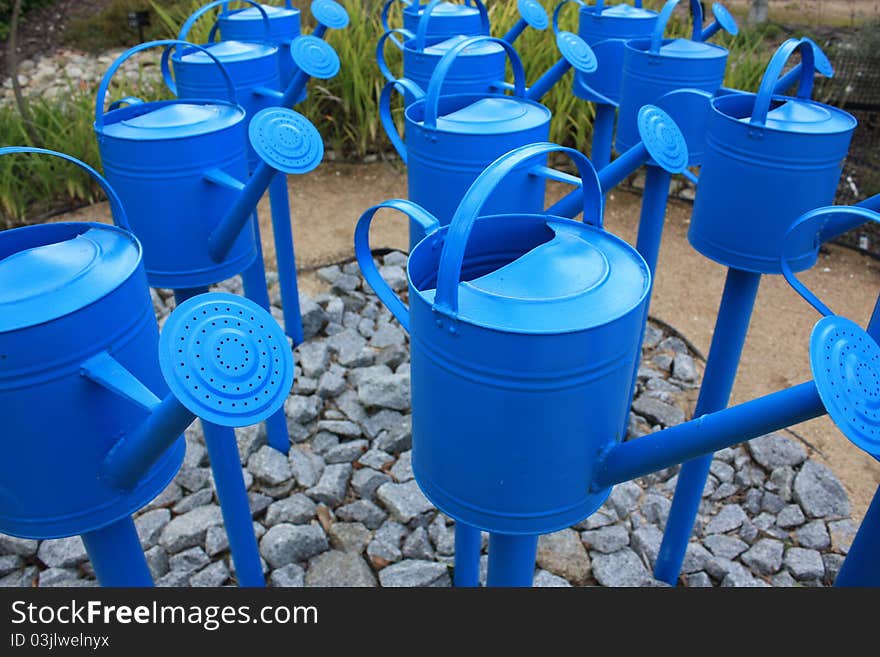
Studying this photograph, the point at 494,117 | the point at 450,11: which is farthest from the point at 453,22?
the point at 494,117

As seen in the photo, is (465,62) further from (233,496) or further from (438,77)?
(233,496)

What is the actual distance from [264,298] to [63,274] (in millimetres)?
1376

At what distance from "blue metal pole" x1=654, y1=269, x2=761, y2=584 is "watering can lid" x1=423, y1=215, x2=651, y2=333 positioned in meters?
0.72

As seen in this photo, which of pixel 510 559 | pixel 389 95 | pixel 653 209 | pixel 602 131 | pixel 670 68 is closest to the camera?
pixel 510 559

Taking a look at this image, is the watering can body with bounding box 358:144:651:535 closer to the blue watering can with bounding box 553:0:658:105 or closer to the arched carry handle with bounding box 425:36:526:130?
the arched carry handle with bounding box 425:36:526:130

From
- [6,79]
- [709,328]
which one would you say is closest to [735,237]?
[709,328]

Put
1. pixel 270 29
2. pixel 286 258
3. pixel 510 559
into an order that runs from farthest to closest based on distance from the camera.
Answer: pixel 286 258, pixel 270 29, pixel 510 559

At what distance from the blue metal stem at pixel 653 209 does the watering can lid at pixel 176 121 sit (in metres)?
0.96

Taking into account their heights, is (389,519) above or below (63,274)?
below

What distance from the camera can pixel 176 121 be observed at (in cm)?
163

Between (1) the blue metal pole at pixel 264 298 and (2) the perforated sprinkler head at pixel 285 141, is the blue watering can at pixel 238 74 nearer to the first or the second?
(1) the blue metal pole at pixel 264 298

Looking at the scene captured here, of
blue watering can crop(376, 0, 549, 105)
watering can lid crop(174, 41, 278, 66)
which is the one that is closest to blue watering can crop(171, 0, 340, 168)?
watering can lid crop(174, 41, 278, 66)

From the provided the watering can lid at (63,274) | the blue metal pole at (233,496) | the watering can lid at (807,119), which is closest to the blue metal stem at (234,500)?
the blue metal pole at (233,496)

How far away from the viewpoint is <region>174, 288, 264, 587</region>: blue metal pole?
170cm
